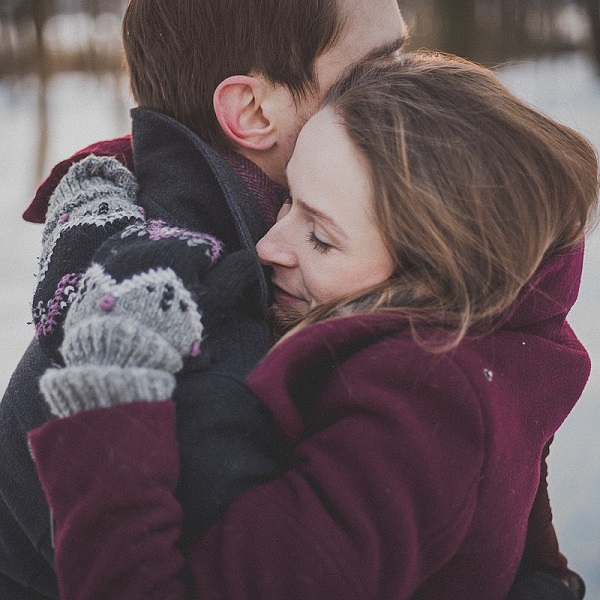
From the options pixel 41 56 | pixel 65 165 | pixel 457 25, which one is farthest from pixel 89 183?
pixel 457 25

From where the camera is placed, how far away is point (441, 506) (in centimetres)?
100

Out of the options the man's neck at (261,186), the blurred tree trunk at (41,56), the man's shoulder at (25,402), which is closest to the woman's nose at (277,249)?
the man's neck at (261,186)

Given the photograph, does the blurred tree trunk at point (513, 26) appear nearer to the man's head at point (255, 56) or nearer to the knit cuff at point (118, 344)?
the man's head at point (255, 56)

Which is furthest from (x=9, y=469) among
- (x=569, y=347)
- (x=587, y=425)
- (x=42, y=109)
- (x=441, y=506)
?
(x=42, y=109)

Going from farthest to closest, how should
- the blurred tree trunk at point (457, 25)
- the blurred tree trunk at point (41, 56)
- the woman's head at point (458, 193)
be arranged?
the blurred tree trunk at point (457, 25) < the blurred tree trunk at point (41, 56) < the woman's head at point (458, 193)

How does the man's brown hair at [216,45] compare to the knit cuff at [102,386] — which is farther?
the man's brown hair at [216,45]

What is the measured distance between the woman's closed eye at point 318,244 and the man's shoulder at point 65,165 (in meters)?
0.55

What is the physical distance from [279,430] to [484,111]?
2.06ft

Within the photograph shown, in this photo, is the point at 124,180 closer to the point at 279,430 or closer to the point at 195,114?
the point at 195,114

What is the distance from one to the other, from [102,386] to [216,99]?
78cm

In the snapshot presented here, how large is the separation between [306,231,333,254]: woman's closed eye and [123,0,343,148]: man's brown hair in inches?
16.2

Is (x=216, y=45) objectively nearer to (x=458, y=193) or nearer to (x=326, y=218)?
(x=326, y=218)

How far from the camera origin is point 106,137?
862 cm

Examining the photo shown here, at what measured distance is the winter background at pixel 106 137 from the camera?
2287mm
